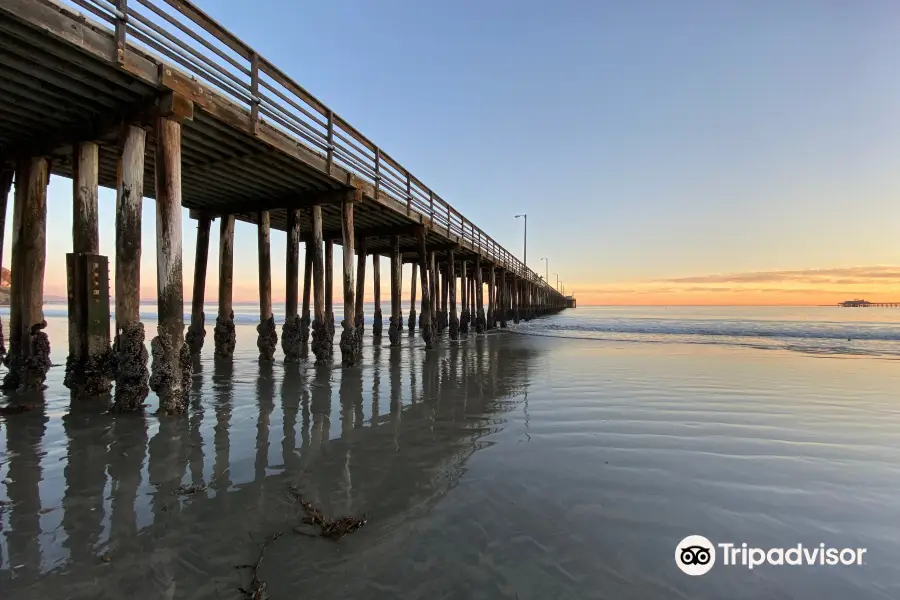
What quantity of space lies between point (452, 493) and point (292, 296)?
9.31 m

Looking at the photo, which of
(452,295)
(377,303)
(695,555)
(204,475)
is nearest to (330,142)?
(204,475)

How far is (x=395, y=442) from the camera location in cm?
490

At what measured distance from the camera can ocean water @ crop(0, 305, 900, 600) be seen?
2.40 m

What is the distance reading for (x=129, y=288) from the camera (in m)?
6.16

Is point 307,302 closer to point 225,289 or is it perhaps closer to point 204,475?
point 225,289

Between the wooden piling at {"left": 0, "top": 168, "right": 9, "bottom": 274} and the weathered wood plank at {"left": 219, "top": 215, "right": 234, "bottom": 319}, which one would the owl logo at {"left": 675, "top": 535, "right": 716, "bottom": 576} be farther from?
the weathered wood plank at {"left": 219, "top": 215, "right": 234, "bottom": 319}

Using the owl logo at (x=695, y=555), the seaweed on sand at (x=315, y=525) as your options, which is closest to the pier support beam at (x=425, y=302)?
the seaweed on sand at (x=315, y=525)

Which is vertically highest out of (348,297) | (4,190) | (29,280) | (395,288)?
(4,190)

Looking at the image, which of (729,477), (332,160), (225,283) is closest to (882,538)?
(729,477)

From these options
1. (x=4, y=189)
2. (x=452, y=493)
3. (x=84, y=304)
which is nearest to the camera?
(x=452, y=493)

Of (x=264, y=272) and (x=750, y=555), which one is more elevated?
(x=264, y=272)

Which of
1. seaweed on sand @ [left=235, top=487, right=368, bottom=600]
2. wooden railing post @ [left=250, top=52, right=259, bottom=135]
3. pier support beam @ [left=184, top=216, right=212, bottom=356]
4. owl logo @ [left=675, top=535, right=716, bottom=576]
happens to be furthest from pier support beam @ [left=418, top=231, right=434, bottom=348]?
owl logo @ [left=675, top=535, right=716, bottom=576]

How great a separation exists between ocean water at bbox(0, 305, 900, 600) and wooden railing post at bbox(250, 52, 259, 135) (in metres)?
4.82

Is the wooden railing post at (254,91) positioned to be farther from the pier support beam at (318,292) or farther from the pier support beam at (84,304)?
the pier support beam at (318,292)
